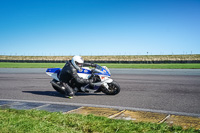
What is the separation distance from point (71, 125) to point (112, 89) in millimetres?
4040

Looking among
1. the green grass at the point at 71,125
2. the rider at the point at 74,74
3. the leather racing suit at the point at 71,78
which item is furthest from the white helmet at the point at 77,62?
the green grass at the point at 71,125

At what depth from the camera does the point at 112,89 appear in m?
7.90

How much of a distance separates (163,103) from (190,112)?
1.18 meters

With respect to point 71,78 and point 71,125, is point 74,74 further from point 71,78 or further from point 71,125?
point 71,125

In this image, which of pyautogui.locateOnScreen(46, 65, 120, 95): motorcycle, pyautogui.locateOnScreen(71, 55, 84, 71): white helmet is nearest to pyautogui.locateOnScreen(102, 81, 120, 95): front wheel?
pyautogui.locateOnScreen(46, 65, 120, 95): motorcycle

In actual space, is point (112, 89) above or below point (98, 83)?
below

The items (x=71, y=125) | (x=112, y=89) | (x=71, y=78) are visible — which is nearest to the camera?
(x=71, y=125)

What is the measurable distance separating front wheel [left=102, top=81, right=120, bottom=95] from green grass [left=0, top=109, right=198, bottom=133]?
11.1 ft

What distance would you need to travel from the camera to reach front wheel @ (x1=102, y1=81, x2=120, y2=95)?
782 centimetres

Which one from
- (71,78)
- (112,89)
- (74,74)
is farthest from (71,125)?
(112,89)

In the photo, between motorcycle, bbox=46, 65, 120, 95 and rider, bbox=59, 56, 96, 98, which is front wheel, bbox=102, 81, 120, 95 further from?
rider, bbox=59, 56, 96, 98

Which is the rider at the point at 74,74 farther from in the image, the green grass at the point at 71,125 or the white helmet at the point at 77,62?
the green grass at the point at 71,125

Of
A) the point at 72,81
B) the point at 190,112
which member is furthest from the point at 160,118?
the point at 72,81

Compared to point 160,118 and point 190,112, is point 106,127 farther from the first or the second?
point 190,112
